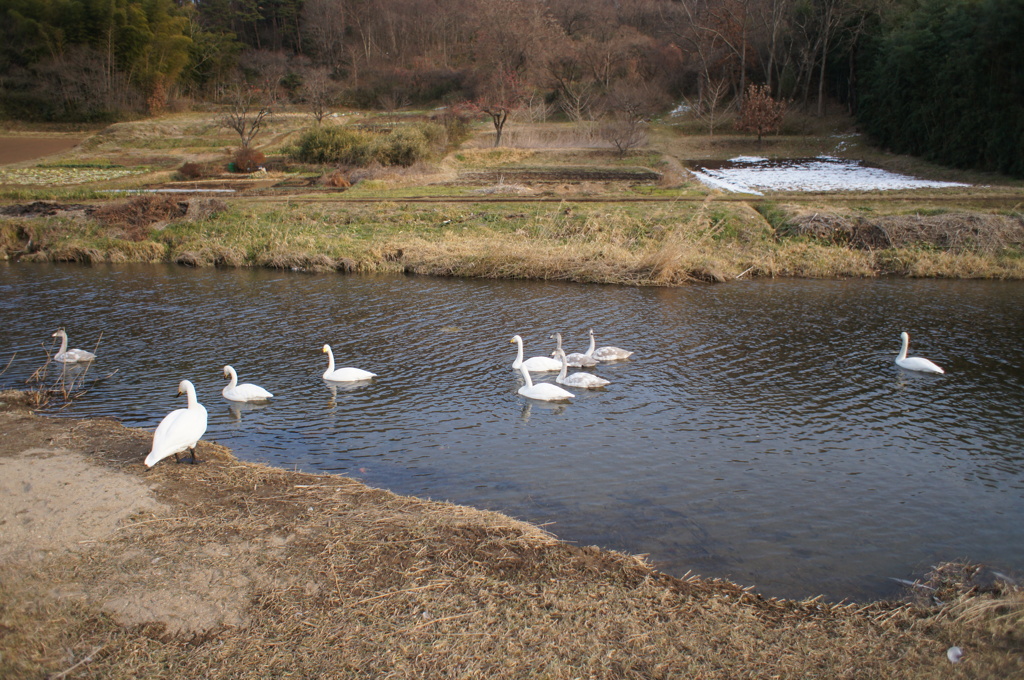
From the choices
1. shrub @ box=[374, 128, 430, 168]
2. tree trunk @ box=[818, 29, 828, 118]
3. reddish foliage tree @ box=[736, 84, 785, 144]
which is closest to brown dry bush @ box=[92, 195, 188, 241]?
shrub @ box=[374, 128, 430, 168]

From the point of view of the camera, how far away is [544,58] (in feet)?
233

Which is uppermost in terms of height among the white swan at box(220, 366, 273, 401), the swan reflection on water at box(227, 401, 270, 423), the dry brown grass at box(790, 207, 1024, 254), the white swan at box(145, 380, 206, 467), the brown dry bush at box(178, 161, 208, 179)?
the brown dry bush at box(178, 161, 208, 179)

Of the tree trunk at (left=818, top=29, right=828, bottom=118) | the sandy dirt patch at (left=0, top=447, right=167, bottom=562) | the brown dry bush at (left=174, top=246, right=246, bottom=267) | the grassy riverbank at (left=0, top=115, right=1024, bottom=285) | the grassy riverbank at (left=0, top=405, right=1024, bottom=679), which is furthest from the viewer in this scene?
the tree trunk at (left=818, top=29, right=828, bottom=118)

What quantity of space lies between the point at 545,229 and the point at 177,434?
17644 millimetres

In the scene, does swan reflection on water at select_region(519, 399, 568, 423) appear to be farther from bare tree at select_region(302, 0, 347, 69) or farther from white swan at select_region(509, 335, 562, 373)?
bare tree at select_region(302, 0, 347, 69)

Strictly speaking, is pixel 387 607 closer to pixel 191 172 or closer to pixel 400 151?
pixel 400 151

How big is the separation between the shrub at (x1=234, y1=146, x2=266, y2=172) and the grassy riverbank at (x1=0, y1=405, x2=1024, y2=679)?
39.6 meters

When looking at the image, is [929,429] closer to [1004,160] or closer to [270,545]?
[270,545]

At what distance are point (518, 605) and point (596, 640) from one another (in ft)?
2.31

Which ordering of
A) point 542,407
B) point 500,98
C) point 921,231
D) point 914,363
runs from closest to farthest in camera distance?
point 542,407
point 914,363
point 921,231
point 500,98

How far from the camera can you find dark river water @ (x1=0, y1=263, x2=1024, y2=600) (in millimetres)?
7770

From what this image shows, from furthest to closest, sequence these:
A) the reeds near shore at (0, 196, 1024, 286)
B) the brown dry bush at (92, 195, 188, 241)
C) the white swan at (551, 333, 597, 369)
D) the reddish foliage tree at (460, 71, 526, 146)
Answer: the reddish foliage tree at (460, 71, 526, 146) → the brown dry bush at (92, 195, 188, 241) → the reeds near shore at (0, 196, 1024, 286) → the white swan at (551, 333, 597, 369)

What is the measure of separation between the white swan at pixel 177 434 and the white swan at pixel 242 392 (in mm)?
2631

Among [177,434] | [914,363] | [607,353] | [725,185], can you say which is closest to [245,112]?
[725,185]
